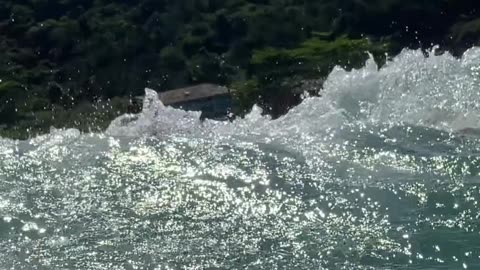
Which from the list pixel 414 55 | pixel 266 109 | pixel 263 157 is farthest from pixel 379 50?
pixel 263 157

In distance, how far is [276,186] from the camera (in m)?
8.23

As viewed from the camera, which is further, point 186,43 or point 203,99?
point 186,43

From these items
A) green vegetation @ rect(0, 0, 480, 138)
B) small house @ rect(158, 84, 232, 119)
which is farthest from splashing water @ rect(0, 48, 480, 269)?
small house @ rect(158, 84, 232, 119)

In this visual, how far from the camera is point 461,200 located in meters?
7.50

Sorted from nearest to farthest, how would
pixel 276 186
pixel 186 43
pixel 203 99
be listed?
pixel 276 186
pixel 203 99
pixel 186 43

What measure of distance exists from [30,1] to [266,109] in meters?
18.2

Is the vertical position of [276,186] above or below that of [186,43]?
below

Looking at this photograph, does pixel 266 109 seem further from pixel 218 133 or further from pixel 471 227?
pixel 471 227

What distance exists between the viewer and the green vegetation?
2588cm

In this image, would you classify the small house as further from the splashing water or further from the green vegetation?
the splashing water

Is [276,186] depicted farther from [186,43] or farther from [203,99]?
[186,43]

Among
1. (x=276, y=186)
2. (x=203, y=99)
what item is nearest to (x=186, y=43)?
(x=203, y=99)

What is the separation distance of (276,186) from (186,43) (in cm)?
2559

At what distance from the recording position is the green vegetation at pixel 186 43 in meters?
25.9
